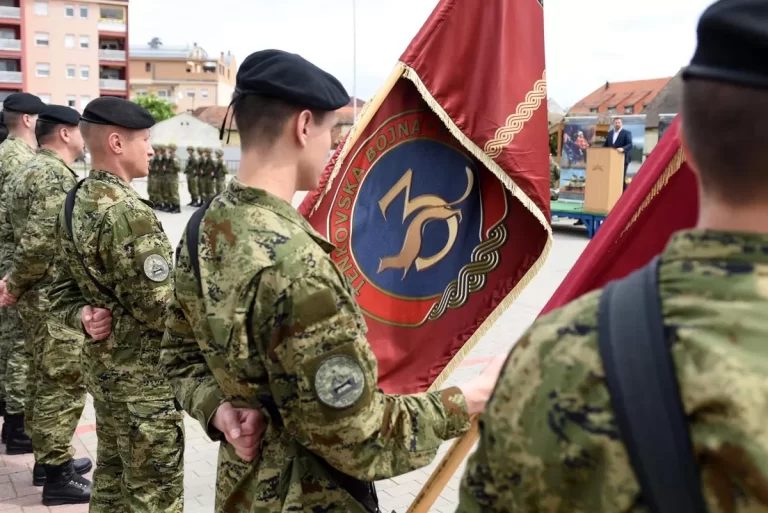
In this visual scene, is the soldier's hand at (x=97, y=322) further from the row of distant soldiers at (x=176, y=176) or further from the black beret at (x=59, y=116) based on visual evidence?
the row of distant soldiers at (x=176, y=176)

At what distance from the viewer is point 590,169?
13820 mm

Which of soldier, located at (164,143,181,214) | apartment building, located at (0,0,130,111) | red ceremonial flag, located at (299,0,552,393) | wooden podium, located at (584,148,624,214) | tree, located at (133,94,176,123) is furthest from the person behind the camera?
tree, located at (133,94,176,123)

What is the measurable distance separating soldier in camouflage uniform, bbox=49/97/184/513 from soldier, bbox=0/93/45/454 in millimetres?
1768

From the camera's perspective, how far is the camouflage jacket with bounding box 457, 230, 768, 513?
0.77 m

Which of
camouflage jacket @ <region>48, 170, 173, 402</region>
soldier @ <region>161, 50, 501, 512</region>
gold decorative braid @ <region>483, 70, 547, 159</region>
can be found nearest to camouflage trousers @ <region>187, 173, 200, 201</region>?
camouflage jacket @ <region>48, 170, 173, 402</region>

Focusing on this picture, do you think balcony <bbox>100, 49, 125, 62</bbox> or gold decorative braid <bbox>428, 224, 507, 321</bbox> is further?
balcony <bbox>100, 49, 125, 62</bbox>

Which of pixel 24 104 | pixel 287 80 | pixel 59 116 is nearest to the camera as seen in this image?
pixel 287 80

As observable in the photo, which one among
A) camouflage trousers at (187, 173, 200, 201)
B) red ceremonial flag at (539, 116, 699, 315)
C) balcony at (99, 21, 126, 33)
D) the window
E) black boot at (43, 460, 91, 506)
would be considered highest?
balcony at (99, 21, 126, 33)

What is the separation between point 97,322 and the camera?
9.66 ft

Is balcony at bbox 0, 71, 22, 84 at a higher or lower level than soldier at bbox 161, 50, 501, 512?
higher

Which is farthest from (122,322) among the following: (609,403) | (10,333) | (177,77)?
(177,77)

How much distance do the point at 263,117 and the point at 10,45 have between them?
6836 centimetres

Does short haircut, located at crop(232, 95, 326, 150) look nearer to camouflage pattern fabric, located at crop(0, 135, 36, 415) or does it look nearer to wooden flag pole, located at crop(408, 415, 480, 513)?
wooden flag pole, located at crop(408, 415, 480, 513)

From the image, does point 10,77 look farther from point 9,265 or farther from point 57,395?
point 57,395
